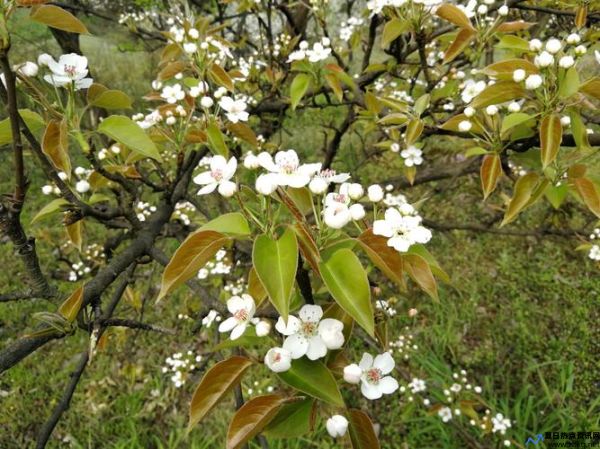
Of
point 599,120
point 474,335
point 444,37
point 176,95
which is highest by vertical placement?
point 444,37

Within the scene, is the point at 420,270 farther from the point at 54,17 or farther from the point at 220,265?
the point at 220,265

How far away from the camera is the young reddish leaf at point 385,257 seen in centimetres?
79

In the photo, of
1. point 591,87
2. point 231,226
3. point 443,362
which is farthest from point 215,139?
point 443,362

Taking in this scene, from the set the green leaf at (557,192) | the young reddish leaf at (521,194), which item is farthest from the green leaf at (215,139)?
the green leaf at (557,192)

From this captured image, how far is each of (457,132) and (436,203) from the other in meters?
2.89

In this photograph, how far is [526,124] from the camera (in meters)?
1.22

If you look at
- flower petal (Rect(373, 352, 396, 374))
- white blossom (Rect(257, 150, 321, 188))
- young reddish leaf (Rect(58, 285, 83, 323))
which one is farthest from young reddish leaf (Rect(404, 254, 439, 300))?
young reddish leaf (Rect(58, 285, 83, 323))

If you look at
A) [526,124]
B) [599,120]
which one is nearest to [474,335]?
[599,120]

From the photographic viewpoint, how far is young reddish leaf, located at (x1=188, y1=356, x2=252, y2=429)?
0.81 meters

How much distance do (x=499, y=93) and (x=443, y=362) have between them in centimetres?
196

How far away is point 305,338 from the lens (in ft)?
2.68

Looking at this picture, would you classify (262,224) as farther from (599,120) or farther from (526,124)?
(599,120)

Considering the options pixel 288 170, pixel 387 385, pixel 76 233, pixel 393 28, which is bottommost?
pixel 76 233

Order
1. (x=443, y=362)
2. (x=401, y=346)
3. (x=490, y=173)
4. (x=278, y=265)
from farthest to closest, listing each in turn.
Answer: (x=443, y=362) → (x=401, y=346) → (x=490, y=173) → (x=278, y=265)
